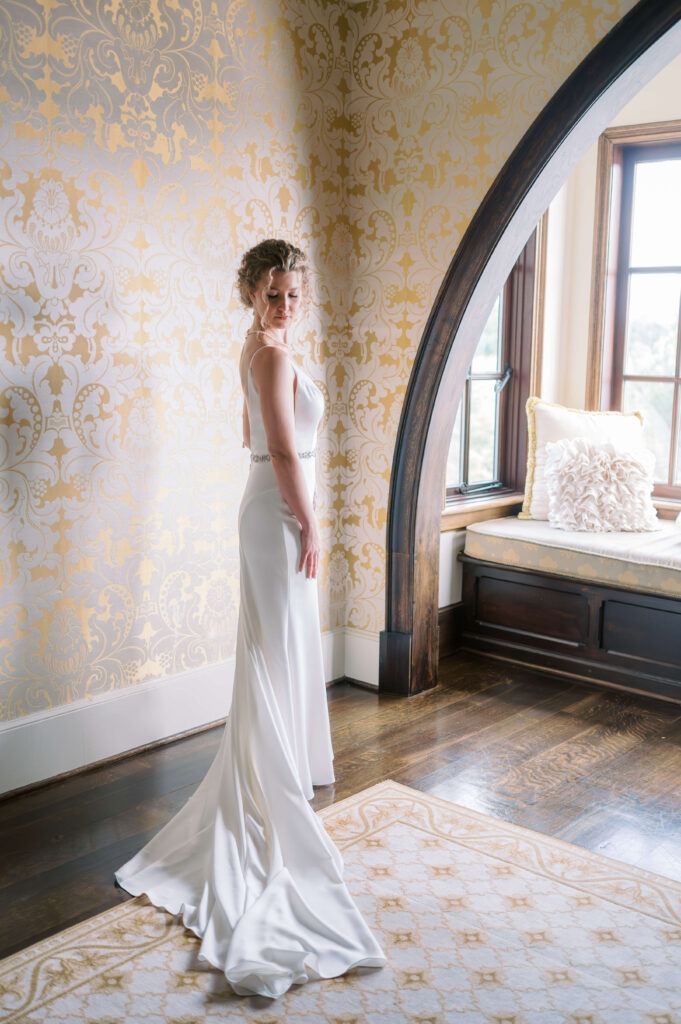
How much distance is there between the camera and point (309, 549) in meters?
2.61

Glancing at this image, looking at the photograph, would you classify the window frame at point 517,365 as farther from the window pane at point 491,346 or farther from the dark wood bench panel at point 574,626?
the dark wood bench panel at point 574,626

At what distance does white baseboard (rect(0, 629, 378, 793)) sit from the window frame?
1.69 m

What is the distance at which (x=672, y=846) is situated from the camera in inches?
102

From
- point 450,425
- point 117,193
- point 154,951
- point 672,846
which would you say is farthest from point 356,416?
point 154,951

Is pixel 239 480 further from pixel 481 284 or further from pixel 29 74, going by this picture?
pixel 29 74

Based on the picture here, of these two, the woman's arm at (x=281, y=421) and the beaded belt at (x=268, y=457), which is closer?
the woman's arm at (x=281, y=421)

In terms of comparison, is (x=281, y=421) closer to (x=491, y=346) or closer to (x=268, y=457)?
(x=268, y=457)

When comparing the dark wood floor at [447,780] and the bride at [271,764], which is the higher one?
the bride at [271,764]

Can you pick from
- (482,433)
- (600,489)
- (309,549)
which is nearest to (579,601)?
(600,489)

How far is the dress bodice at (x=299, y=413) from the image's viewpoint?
8.41 feet

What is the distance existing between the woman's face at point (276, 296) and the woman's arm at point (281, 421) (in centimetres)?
12

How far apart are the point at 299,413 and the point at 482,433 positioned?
2.37 m

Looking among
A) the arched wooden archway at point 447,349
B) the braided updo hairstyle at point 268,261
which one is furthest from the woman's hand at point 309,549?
the arched wooden archway at point 447,349

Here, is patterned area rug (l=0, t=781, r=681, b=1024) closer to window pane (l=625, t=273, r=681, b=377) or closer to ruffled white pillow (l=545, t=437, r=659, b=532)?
ruffled white pillow (l=545, t=437, r=659, b=532)
